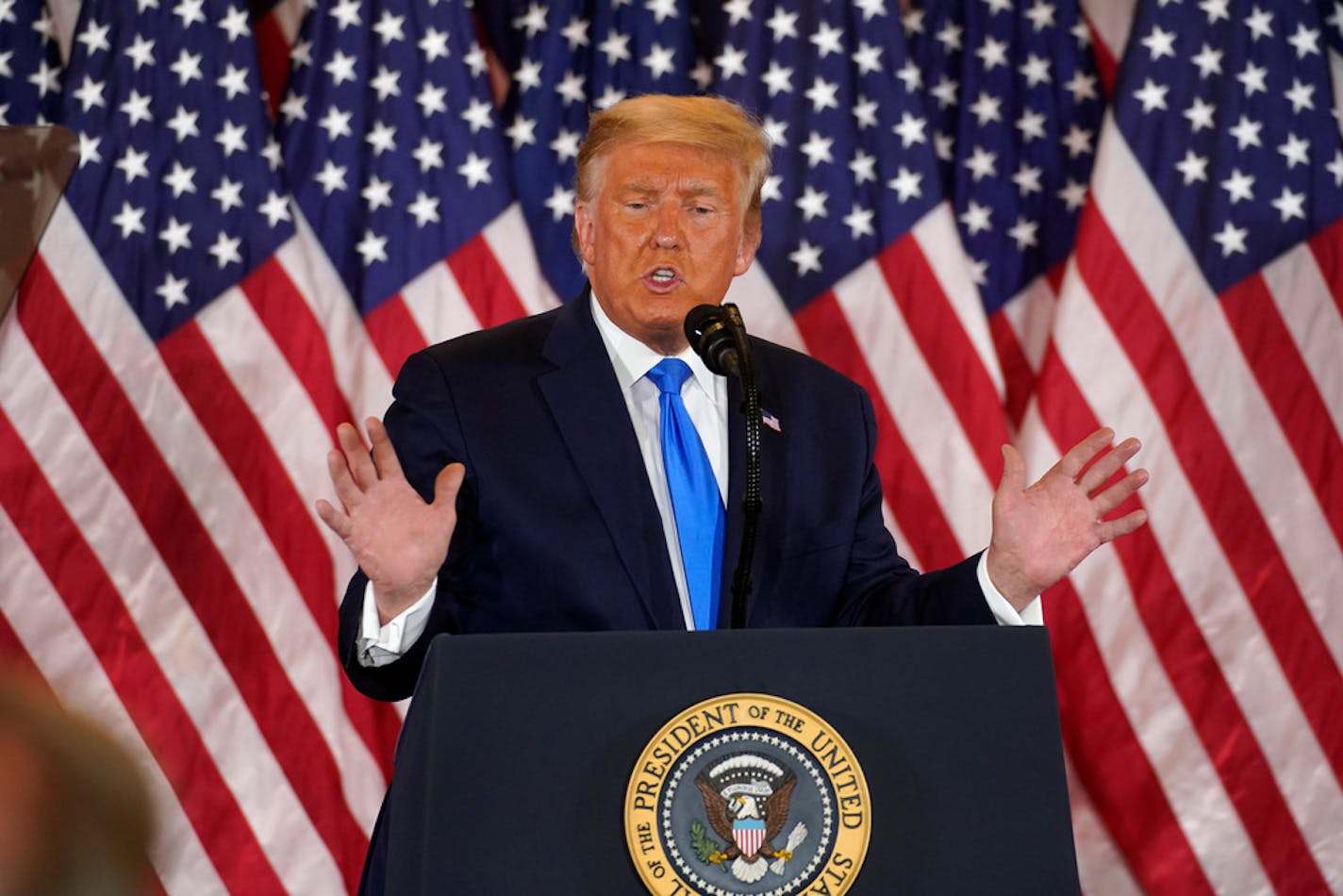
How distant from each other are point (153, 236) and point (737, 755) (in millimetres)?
2970

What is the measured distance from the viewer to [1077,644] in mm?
3992

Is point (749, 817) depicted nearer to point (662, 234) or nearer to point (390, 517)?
point (390, 517)

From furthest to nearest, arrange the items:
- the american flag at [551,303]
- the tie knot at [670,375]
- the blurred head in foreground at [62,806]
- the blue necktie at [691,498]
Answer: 1. the american flag at [551,303]
2. the tie knot at [670,375]
3. the blue necktie at [691,498]
4. the blurred head in foreground at [62,806]

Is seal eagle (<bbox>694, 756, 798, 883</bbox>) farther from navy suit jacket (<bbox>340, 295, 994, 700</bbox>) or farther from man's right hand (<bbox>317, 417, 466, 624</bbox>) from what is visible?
navy suit jacket (<bbox>340, 295, 994, 700</bbox>)

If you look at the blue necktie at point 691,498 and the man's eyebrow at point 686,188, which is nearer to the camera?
the blue necktie at point 691,498

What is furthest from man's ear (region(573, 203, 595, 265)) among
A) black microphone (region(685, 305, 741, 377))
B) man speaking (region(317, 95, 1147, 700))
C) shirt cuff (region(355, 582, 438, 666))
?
shirt cuff (region(355, 582, 438, 666))

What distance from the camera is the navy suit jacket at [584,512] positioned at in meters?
2.17

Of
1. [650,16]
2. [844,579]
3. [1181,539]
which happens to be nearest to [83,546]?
[650,16]

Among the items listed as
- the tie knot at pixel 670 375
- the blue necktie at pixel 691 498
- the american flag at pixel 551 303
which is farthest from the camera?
the american flag at pixel 551 303

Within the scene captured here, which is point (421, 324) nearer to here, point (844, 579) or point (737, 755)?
point (844, 579)

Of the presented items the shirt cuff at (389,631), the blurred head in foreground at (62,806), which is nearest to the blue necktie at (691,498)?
the shirt cuff at (389,631)

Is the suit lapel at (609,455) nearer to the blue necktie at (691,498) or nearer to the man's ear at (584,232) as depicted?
the blue necktie at (691,498)

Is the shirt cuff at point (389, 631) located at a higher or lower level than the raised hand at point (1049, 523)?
higher

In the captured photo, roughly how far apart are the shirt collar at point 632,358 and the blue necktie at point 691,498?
1.5 inches
